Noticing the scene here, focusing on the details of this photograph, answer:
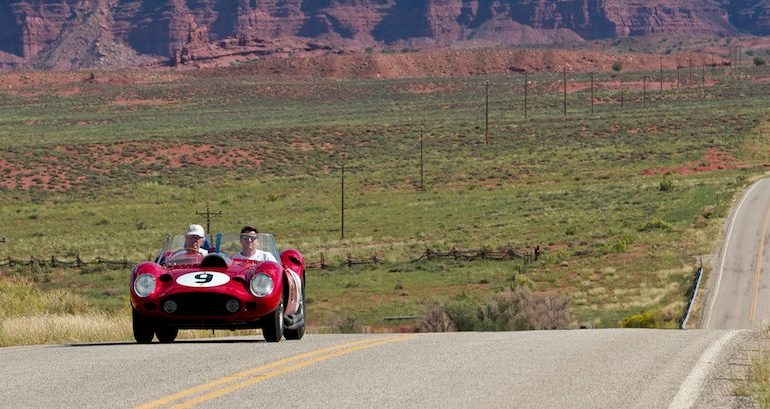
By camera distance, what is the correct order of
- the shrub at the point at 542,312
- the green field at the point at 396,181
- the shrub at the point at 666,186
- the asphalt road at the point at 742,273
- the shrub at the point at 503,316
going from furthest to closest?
the shrub at the point at 666,186 → the green field at the point at 396,181 → the asphalt road at the point at 742,273 → the shrub at the point at 542,312 → the shrub at the point at 503,316

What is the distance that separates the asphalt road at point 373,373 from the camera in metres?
9.43

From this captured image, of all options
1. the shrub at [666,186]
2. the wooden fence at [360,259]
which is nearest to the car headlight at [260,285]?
the wooden fence at [360,259]

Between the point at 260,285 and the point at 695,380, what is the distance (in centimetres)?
493

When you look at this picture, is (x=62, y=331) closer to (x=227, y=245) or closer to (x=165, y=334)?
(x=165, y=334)

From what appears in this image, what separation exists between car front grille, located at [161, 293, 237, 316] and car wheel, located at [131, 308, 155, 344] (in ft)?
1.90

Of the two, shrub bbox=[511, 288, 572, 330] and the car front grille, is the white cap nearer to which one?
the car front grille

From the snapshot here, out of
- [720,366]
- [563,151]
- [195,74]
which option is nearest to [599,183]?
[563,151]

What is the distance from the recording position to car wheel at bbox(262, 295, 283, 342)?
1408cm

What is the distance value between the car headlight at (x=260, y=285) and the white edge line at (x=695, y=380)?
172 inches

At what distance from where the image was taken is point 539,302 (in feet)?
105

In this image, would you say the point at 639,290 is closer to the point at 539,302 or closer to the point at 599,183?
the point at 539,302

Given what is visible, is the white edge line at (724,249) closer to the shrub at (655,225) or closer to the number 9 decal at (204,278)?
the shrub at (655,225)

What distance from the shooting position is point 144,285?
13750 mm

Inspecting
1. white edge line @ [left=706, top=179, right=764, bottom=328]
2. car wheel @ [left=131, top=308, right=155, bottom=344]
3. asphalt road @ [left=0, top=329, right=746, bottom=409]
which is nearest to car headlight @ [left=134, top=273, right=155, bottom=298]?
car wheel @ [left=131, top=308, right=155, bottom=344]
